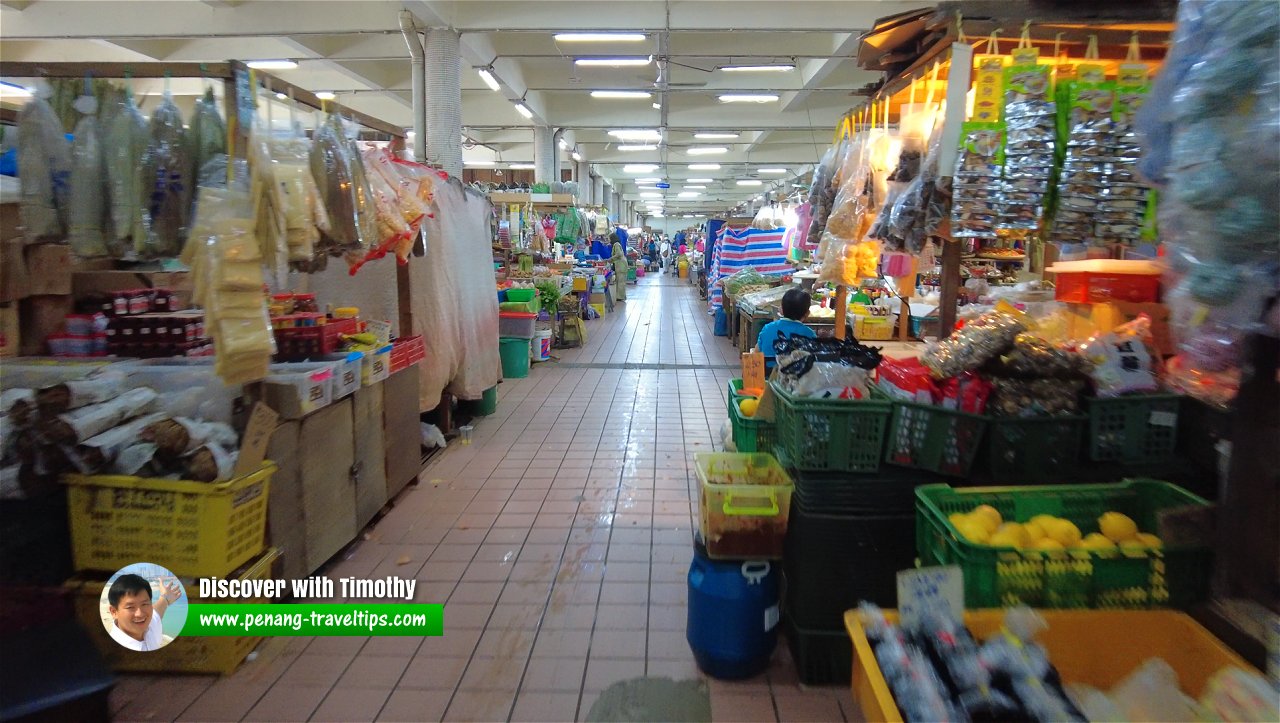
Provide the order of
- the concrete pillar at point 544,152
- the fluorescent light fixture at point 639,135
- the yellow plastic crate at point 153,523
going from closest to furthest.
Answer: the yellow plastic crate at point 153,523, the concrete pillar at point 544,152, the fluorescent light fixture at point 639,135

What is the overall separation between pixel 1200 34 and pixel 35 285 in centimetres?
480

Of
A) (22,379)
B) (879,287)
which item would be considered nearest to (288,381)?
(22,379)

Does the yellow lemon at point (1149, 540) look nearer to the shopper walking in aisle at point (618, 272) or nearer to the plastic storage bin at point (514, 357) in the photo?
the plastic storage bin at point (514, 357)

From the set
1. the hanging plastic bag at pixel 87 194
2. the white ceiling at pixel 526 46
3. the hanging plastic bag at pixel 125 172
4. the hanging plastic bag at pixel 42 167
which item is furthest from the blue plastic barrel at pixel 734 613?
the white ceiling at pixel 526 46

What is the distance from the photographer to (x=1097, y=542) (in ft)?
6.90

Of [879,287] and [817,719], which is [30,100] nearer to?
[817,719]

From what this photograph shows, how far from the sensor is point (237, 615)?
2.89 metres

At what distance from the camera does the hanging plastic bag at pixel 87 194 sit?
2.96m

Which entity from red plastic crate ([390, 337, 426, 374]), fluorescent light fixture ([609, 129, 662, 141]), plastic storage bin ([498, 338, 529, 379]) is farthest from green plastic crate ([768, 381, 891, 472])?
fluorescent light fixture ([609, 129, 662, 141])

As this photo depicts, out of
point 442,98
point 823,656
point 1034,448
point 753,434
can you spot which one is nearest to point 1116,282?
point 1034,448

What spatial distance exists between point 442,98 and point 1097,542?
27.4 ft

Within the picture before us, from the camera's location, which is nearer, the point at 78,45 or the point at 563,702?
the point at 563,702

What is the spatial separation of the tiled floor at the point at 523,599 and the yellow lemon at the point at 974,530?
96cm

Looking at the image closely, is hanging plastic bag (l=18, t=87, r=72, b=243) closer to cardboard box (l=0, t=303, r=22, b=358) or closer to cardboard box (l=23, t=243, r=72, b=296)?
cardboard box (l=23, t=243, r=72, b=296)
